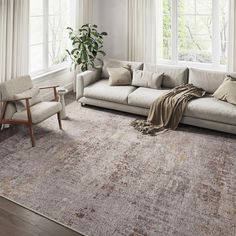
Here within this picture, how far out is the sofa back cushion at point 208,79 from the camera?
184 inches

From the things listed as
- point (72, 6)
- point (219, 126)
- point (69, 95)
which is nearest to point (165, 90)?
point (219, 126)

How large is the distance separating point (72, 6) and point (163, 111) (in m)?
2.90

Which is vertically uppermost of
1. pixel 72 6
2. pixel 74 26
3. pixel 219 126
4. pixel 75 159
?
pixel 72 6

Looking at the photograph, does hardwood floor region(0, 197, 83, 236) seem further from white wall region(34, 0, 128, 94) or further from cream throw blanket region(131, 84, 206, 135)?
white wall region(34, 0, 128, 94)

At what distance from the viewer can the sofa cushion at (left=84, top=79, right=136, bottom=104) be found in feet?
16.0

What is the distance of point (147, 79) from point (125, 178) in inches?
89.8

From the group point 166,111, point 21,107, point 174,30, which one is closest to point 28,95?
point 21,107

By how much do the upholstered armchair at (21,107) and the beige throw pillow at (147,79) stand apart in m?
1.48

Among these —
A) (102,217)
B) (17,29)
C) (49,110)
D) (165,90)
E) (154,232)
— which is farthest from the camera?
(165,90)

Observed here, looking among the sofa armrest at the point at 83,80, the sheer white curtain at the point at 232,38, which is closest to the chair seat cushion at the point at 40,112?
the sofa armrest at the point at 83,80

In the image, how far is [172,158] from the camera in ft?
11.8

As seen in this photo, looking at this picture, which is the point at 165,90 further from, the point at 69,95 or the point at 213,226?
the point at 213,226

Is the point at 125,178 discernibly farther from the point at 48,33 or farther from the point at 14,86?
the point at 48,33

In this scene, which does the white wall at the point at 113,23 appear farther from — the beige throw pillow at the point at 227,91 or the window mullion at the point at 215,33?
the beige throw pillow at the point at 227,91
